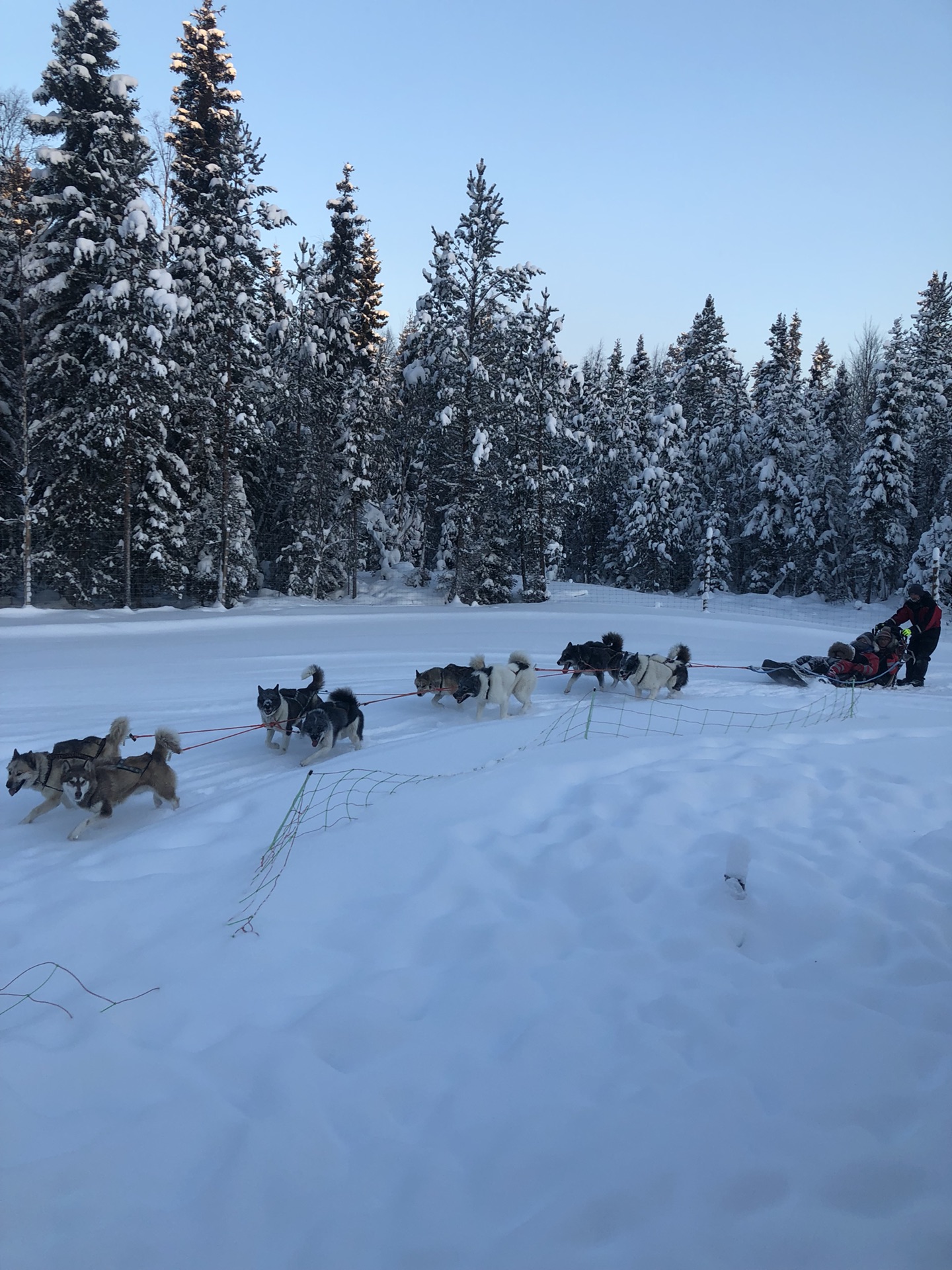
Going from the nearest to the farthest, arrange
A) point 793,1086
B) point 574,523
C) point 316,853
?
point 793,1086 < point 316,853 < point 574,523

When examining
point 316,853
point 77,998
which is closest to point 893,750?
point 316,853

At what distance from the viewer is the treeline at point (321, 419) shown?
1825cm

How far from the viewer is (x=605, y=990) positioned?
10.2 ft

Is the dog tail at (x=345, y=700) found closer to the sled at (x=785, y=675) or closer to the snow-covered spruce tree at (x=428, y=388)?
the sled at (x=785, y=675)

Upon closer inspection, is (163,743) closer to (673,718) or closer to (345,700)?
(345,700)

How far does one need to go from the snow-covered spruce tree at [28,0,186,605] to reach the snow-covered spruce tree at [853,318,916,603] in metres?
26.5

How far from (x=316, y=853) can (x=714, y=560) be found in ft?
110

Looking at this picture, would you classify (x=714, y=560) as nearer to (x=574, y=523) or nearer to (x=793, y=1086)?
(x=574, y=523)

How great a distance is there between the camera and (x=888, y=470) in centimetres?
2858

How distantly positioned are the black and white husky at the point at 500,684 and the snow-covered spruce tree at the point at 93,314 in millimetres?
14810

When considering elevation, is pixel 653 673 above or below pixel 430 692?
above

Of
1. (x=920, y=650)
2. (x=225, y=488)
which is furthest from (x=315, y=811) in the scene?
(x=225, y=488)

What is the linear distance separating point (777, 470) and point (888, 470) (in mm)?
5031

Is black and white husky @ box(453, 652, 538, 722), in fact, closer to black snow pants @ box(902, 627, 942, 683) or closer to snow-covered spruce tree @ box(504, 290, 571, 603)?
black snow pants @ box(902, 627, 942, 683)
